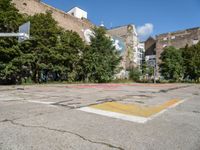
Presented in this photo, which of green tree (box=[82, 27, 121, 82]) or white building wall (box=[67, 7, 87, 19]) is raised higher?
white building wall (box=[67, 7, 87, 19])

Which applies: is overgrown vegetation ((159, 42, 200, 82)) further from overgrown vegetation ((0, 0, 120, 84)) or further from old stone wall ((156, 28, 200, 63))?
old stone wall ((156, 28, 200, 63))

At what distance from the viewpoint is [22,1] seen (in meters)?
31.3

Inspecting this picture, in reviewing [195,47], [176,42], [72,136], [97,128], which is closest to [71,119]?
[97,128]

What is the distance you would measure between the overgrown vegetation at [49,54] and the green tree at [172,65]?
14.6 metres

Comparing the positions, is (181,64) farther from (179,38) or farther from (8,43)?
(8,43)

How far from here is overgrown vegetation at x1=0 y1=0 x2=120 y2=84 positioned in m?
20.0

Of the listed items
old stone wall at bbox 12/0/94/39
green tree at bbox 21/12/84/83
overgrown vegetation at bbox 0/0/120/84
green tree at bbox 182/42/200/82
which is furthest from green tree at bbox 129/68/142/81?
green tree at bbox 21/12/84/83

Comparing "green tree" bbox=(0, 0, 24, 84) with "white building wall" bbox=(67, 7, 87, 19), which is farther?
"white building wall" bbox=(67, 7, 87, 19)

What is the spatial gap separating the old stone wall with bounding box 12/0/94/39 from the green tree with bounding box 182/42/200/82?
22.5m

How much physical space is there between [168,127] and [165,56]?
4469cm

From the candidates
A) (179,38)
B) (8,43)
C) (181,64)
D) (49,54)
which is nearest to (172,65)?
(181,64)

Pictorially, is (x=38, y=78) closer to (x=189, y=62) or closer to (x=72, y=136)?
(x=72, y=136)

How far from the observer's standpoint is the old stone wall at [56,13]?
3142 cm

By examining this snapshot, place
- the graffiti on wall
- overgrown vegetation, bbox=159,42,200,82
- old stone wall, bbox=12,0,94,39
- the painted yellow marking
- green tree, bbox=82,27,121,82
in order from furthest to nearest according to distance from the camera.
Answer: the graffiti on wall < overgrown vegetation, bbox=159,42,200,82 < green tree, bbox=82,27,121,82 < old stone wall, bbox=12,0,94,39 < the painted yellow marking
